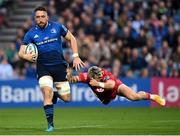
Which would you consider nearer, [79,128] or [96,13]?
[79,128]

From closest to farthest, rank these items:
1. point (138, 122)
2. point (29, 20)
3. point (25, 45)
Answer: point (25, 45), point (138, 122), point (29, 20)

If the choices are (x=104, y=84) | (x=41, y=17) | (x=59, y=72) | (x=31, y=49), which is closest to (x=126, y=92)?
(x=104, y=84)

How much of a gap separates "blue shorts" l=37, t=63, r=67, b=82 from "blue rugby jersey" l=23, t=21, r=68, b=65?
0.09 meters

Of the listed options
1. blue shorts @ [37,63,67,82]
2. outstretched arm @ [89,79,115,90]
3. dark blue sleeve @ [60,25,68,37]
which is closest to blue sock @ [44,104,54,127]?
blue shorts @ [37,63,67,82]

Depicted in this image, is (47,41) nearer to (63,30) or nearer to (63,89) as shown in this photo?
(63,30)

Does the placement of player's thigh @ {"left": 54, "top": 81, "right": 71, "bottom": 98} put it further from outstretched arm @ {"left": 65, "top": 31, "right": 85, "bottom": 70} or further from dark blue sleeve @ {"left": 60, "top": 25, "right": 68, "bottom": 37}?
dark blue sleeve @ {"left": 60, "top": 25, "right": 68, "bottom": 37}

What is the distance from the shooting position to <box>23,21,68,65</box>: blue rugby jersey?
1605 centimetres

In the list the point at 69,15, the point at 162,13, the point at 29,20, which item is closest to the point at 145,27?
the point at 162,13

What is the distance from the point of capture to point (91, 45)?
2817cm

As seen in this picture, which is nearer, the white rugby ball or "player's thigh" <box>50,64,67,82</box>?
the white rugby ball

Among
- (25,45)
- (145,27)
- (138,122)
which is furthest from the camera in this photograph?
(145,27)

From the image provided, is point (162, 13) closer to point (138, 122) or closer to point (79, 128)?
point (138, 122)

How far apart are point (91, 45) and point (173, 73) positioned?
131 inches

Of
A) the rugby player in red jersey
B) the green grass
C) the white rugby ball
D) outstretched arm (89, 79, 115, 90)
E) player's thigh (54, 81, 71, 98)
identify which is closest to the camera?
the green grass
